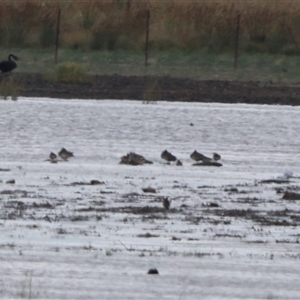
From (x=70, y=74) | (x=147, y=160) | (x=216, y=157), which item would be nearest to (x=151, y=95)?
(x=70, y=74)

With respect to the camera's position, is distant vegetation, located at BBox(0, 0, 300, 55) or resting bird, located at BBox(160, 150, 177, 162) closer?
resting bird, located at BBox(160, 150, 177, 162)

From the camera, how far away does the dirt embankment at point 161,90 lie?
952 inches

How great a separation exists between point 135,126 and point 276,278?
11169 mm

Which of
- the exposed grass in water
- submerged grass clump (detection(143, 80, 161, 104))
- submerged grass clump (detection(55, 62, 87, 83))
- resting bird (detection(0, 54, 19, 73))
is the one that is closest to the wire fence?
resting bird (detection(0, 54, 19, 73))

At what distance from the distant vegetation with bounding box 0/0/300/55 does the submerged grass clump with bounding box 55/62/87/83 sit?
22.9ft

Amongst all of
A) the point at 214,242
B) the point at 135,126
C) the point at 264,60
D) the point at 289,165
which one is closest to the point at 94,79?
the point at 264,60

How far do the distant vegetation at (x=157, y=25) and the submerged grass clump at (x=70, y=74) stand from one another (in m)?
6.99

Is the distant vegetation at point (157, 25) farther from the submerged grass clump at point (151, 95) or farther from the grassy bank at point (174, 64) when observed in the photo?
the submerged grass clump at point (151, 95)

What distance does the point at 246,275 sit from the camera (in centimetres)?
746

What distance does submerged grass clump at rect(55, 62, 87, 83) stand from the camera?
27.2 m

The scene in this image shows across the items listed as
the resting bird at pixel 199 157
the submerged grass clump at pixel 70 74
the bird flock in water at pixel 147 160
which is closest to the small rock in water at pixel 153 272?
the bird flock in water at pixel 147 160

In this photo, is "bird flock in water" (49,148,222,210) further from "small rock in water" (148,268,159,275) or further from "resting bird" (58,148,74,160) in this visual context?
"small rock in water" (148,268,159,275)

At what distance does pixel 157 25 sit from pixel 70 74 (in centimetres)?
1016

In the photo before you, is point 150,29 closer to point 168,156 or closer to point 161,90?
point 161,90
